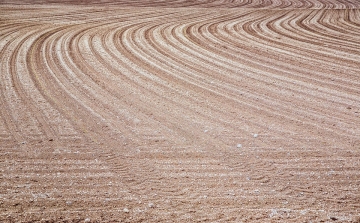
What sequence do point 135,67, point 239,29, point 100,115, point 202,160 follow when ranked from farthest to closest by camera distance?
point 239,29, point 135,67, point 100,115, point 202,160

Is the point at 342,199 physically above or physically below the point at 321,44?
below

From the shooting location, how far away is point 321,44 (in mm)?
15547

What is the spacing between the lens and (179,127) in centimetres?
793

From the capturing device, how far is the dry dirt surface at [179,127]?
5.40 metres

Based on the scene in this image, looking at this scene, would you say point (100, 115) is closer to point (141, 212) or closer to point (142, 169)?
point (142, 169)

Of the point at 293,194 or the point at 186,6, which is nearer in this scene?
the point at 293,194

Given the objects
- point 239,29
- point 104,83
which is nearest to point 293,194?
point 104,83

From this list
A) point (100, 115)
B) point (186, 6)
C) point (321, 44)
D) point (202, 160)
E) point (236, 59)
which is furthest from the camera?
point (186, 6)

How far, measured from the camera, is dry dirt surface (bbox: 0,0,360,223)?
213 inches

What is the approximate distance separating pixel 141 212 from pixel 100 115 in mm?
3719

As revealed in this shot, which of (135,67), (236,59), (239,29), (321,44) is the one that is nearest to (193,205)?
(135,67)

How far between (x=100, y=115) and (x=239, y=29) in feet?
38.6

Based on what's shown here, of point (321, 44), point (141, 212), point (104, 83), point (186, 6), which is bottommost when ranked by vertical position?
point (141, 212)

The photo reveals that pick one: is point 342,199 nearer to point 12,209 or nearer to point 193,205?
point 193,205
